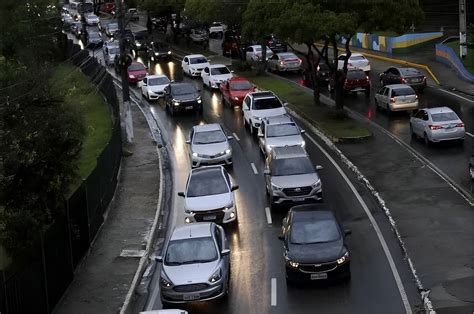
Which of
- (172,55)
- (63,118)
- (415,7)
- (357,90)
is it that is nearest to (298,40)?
(415,7)

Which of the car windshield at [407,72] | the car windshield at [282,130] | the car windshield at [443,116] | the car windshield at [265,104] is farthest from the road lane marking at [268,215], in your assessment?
the car windshield at [407,72]

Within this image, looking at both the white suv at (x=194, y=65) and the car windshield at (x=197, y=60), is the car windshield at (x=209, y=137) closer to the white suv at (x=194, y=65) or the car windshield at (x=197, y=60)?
the white suv at (x=194, y=65)

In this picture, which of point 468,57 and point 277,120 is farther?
point 468,57

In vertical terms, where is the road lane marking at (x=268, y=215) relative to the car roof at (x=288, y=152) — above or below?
below

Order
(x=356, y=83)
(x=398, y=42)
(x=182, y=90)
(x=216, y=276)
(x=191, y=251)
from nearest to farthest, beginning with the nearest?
(x=216, y=276) → (x=191, y=251) → (x=182, y=90) → (x=356, y=83) → (x=398, y=42)

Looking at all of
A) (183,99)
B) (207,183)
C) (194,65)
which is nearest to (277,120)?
(207,183)

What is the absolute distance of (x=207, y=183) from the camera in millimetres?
23234

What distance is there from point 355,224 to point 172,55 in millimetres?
52780

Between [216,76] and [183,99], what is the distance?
8.76 m

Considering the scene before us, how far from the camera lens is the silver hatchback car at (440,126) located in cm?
2980

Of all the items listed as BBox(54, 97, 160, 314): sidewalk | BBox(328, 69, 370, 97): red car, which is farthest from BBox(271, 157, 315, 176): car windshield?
BBox(328, 69, 370, 97): red car

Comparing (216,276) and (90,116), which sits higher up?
(216,276)

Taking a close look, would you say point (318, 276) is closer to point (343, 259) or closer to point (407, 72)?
point (343, 259)

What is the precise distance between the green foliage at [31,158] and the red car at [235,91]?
25.5 m
